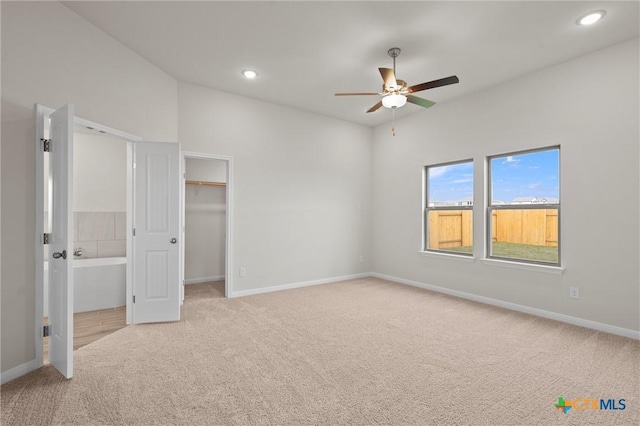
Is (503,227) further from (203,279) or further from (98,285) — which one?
(98,285)

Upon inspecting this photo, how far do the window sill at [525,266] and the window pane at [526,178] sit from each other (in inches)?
32.4

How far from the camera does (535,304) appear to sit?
3957mm

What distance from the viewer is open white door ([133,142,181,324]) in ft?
12.0

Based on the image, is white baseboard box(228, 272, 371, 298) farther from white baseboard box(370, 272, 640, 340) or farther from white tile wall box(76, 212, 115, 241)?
white tile wall box(76, 212, 115, 241)

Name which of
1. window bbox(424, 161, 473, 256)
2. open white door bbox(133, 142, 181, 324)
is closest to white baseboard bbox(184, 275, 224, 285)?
open white door bbox(133, 142, 181, 324)

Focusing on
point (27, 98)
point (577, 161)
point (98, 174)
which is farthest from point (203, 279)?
point (577, 161)

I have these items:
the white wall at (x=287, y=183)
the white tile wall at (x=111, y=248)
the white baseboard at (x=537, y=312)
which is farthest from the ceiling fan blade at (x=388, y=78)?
the white tile wall at (x=111, y=248)

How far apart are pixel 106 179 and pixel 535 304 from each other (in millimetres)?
6678

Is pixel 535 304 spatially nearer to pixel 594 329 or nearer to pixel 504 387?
pixel 594 329

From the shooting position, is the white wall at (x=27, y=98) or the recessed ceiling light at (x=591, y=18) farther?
the recessed ceiling light at (x=591, y=18)

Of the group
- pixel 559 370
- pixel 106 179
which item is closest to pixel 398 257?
pixel 559 370

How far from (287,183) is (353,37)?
267cm

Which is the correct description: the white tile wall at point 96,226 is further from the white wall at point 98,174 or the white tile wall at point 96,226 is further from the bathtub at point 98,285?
the bathtub at point 98,285

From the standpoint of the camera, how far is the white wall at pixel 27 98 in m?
2.35
